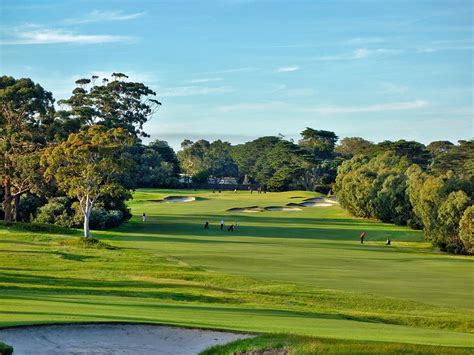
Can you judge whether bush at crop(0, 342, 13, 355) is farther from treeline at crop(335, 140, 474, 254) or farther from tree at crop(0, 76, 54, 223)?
tree at crop(0, 76, 54, 223)

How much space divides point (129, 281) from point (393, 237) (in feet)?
146

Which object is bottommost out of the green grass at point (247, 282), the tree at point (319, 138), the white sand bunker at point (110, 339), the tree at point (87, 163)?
the green grass at point (247, 282)

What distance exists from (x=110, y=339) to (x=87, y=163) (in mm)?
43642

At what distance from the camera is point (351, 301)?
32531 millimetres

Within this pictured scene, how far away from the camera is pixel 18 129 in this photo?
74.5m

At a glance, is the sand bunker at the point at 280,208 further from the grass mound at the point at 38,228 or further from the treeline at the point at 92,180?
the grass mound at the point at 38,228

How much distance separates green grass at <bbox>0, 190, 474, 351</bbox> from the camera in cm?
2241

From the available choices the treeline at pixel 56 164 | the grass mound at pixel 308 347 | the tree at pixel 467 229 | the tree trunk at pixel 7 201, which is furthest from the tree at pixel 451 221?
the grass mound at pixel 308 347

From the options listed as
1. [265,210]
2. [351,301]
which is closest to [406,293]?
[351,301]

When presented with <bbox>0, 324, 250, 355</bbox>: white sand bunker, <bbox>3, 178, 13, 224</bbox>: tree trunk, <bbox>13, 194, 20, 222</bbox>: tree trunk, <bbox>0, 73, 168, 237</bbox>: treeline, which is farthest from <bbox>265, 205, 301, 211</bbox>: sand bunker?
<bbox>0, 324, 250, 355</bbox>: white sand bunker

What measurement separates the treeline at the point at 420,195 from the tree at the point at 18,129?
3698cm

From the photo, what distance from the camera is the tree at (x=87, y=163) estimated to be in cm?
5988

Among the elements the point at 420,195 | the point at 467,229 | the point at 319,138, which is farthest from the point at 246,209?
the point at 319,138

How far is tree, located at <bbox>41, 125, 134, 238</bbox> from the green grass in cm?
419
